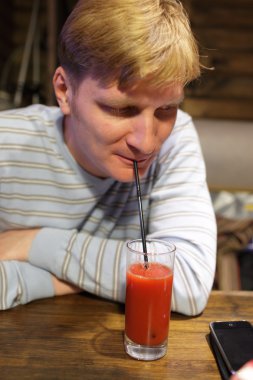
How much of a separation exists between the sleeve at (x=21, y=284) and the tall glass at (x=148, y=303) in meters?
0.31

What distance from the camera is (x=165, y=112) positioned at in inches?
42.0

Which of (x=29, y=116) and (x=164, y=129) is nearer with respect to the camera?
(x=164, y=129)

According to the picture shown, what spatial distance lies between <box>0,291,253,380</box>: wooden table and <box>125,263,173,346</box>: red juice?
0.17 ft

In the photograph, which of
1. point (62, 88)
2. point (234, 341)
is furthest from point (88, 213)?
point (234, 341)

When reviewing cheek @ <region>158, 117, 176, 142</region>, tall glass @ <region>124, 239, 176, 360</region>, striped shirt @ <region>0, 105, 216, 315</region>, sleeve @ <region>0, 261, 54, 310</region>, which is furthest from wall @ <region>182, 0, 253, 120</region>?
tall glass @ <region>124, 239, 176, 360</region>

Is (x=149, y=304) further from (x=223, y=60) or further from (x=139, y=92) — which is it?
(x=223, y=60)

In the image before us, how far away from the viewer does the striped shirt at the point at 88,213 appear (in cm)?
112

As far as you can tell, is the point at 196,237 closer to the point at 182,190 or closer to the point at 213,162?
the point at 182,190

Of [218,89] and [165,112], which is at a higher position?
[165,112]

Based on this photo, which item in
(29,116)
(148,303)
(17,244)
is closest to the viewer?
(148,303)

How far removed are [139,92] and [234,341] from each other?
1.88 ft

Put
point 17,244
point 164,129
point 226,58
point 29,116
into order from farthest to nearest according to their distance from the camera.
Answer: point 226,58 → point 29,116 → point 17,244 → point 164,129

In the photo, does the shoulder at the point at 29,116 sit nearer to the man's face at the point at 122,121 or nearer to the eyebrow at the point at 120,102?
the man's face at the point at 122,121

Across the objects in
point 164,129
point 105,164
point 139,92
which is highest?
point 139,92
